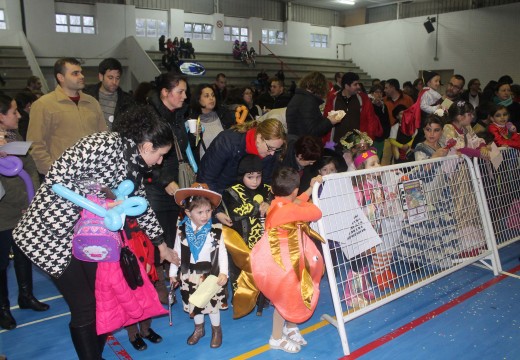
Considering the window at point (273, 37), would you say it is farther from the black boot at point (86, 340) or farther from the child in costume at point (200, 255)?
the black boot at point (86, 340)

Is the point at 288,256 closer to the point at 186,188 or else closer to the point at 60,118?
the point at 186,188

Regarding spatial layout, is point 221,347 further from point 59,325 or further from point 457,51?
point 457,51

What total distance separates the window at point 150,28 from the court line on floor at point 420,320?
14.7 metres

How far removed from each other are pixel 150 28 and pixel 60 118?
1357 cm

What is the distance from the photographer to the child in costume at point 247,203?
323 centimetres

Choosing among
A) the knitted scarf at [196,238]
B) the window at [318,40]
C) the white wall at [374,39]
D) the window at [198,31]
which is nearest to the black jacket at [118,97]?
the knitted scarf at [196,238]

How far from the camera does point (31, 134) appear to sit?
3.27 m

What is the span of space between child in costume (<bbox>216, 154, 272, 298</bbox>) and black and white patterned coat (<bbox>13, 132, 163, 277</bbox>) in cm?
121

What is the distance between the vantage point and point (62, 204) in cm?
205

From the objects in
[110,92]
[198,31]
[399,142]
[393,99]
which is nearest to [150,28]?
[198,31]

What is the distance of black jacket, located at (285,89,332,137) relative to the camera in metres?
4.13

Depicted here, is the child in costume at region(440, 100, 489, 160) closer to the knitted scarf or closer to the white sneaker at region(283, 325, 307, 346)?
the white sneaker at region(283, 325, 307, 346)

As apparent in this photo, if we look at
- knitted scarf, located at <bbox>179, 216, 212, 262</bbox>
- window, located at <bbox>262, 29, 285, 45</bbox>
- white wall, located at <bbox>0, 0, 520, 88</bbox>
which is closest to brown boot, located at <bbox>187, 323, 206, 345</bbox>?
knitted scarf, located at <bbox>179, 216, 212, 262</bbox>

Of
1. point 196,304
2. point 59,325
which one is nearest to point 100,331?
point 196,304
